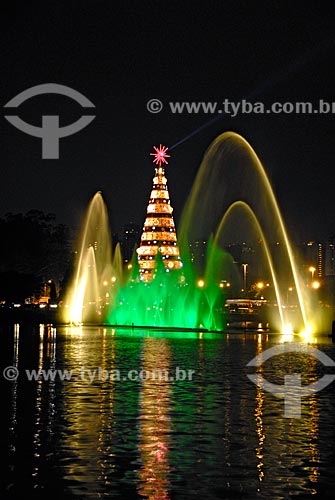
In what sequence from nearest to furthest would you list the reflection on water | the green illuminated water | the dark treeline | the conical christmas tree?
1. the reflection on water
2. the green illuminated water
3. the dark treeline
4. the conical christmas tree

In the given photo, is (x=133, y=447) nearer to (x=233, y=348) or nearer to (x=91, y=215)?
(x=233, y=348)

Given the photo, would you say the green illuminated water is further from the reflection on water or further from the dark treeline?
the reflection on water

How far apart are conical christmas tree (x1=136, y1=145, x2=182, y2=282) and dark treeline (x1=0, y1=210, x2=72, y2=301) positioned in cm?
1240

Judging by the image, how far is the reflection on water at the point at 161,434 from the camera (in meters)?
15.4

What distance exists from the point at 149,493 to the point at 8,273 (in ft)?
333

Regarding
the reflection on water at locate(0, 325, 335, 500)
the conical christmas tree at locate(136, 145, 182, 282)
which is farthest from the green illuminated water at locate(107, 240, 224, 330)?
the conical christmas tree at locate(136, 145, 182, 282)

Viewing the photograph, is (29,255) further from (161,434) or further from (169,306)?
(161,434)

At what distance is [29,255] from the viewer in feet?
422

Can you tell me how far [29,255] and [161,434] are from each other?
110002 mm

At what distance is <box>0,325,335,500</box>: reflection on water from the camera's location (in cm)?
1536

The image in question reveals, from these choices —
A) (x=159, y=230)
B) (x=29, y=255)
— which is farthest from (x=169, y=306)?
(x=159, y=230)

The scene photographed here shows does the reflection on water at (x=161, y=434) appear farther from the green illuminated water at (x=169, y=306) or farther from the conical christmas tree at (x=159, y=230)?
the conical christmas tree at (x=159, y=230)

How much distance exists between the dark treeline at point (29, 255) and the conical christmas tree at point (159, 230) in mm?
12403

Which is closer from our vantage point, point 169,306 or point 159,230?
point 169,306
